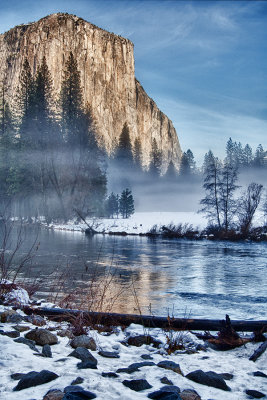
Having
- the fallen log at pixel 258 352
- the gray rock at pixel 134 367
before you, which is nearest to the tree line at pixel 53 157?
the fallen log at pixel 258 352

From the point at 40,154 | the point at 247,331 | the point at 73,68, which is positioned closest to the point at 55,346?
the point at 247,331

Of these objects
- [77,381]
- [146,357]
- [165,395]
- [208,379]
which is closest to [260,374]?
[208,379]

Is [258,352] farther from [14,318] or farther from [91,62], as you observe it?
[91,62]

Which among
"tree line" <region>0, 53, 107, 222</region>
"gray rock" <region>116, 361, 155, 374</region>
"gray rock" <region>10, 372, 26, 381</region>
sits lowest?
"gray rock" <region>116, 361, 155, 374</region>

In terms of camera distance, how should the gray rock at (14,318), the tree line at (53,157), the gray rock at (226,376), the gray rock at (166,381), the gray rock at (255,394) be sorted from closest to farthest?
the gray rock at (255,394), the gray rock at (166,381), the gray rock at (226,376), the gray rock at (14,318), the tree line at (53,157)

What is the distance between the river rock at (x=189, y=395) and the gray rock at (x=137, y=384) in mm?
295

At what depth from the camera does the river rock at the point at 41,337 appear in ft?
13.9

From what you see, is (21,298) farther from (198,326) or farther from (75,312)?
(198,326)

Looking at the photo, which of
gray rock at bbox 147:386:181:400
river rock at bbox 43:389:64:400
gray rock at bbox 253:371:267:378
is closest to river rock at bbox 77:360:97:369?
river rock at bbox 43:389:64:400

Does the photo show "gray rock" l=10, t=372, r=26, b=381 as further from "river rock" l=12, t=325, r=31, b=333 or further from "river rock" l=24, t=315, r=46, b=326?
"river rock" l=24, t=315, r=46, b=326

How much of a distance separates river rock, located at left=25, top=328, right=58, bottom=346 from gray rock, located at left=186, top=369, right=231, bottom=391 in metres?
1.69

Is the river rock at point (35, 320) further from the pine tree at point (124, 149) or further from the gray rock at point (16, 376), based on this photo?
the pine tree at point (124, 149)

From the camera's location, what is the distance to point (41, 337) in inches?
168

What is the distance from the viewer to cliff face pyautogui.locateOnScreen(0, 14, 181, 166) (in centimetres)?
13150
